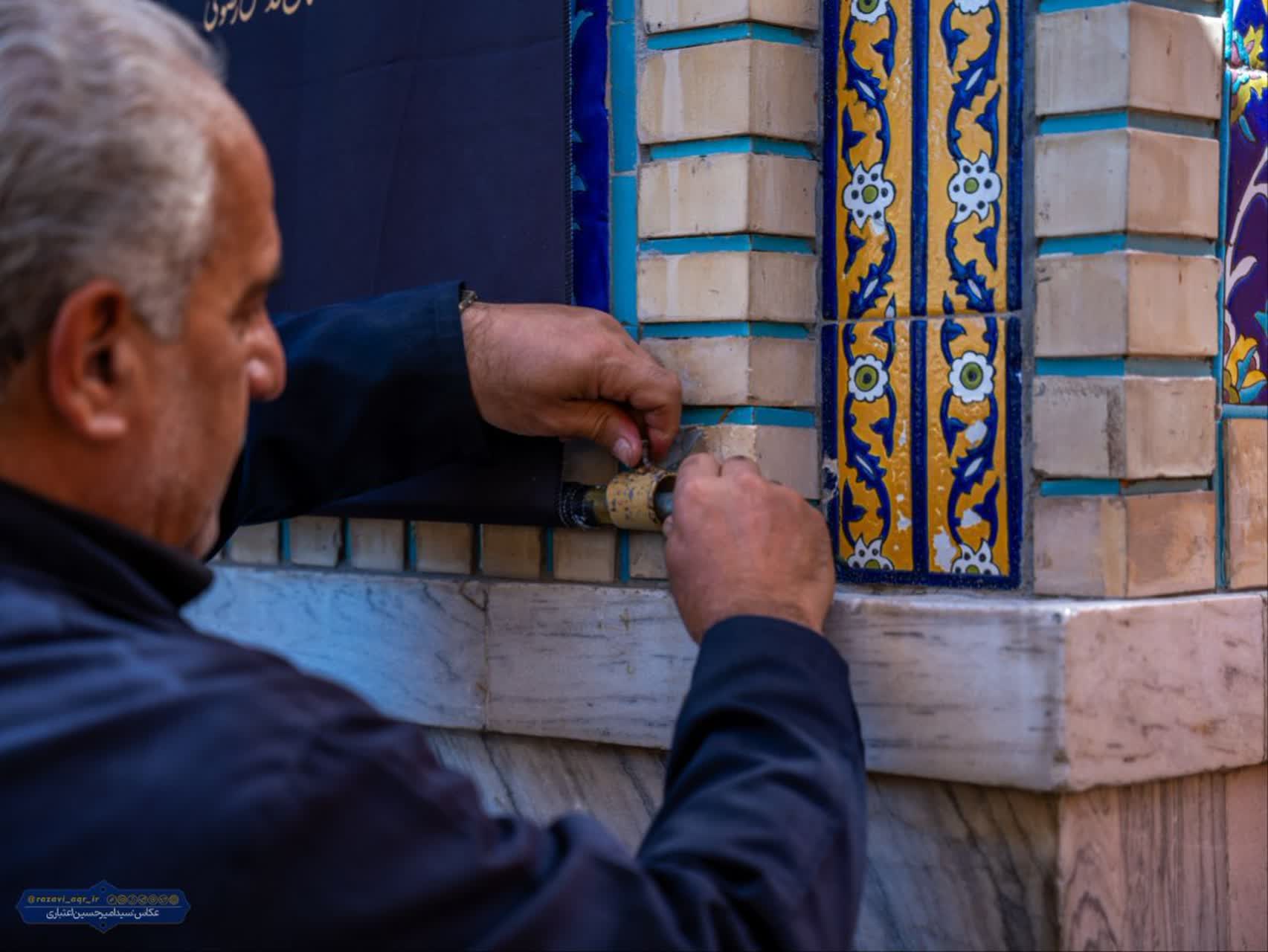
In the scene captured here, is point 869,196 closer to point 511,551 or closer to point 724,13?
point 724,13

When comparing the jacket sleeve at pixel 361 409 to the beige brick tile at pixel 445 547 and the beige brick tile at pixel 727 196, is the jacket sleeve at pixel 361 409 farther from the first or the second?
the beige brick tile at pixel 727 196

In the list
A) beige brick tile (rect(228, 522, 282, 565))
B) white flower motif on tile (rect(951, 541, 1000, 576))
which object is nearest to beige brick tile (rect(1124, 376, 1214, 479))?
white flower motif on tile (rect(951, 541, 1000, 576))

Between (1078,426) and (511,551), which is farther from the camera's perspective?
(511,551)

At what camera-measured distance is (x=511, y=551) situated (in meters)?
2.69

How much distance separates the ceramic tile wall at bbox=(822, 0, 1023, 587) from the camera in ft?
7.52

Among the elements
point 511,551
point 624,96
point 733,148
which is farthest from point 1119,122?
point 511,551

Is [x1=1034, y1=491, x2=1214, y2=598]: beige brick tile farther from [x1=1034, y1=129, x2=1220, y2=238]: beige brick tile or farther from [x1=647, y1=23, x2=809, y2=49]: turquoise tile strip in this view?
[x1=647, y1=23, x2=809, y2=49]: turquoise tile strip

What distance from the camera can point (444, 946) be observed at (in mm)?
1369

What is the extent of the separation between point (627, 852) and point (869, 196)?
1.22m

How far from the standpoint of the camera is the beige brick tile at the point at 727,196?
238cm

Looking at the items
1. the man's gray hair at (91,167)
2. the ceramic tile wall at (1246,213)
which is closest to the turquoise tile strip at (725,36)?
the ceramic tile wall at (1246,213)

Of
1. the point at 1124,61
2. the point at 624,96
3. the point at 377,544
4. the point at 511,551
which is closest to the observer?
the point at 1124,61

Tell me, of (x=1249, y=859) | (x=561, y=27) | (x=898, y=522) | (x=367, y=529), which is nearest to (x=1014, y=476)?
(x=898, y=522)

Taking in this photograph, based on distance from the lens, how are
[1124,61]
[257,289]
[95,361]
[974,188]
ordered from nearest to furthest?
[95,361] → [257,289] → [1124,61] → [974,188]
